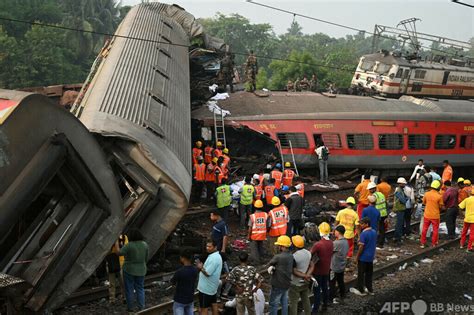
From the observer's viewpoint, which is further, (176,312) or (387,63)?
(387,63)

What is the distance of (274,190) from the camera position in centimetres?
1227

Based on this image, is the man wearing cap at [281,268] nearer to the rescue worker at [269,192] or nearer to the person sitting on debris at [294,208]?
the person sitting on debris at [294,208]

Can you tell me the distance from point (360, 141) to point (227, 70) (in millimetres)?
6127

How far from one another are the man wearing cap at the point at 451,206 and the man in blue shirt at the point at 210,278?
742 cm

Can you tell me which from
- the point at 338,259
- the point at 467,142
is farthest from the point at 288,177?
the point at 467,142

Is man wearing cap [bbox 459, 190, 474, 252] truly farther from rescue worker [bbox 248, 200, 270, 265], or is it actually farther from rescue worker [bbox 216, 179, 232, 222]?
rescue worker [bbox 216, 179, 232, 222]

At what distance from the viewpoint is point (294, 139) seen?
17.0m

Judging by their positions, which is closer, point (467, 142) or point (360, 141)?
point (360, 141)

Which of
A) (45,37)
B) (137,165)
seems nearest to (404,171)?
(137,165)

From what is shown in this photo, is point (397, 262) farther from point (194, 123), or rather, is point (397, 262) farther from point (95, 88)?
point (194, 123)

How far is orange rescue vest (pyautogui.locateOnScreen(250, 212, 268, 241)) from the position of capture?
9734mm

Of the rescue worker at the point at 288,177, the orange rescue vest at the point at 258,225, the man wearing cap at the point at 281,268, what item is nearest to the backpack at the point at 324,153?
the rescue worker at the point at 288,177

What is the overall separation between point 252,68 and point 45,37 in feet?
69.6

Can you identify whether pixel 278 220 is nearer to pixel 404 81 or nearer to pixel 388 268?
pixel 388 268
